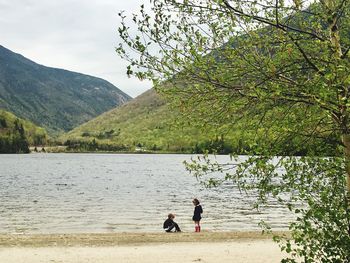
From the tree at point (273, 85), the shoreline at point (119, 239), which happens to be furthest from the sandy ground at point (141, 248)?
the tree at point (273, 85)

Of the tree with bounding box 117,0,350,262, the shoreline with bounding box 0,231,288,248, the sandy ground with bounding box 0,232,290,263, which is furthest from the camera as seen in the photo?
the shoreline with bounding box 0,231,288,248

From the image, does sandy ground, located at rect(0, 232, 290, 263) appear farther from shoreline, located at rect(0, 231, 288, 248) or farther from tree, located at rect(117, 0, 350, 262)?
tree, located at rect(117, 0, 350, 262)

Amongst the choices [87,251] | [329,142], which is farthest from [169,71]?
[87,251]

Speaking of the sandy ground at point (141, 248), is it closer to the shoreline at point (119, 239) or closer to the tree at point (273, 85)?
the shoreline at point (119, 239)

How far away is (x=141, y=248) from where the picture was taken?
26609 millimetres

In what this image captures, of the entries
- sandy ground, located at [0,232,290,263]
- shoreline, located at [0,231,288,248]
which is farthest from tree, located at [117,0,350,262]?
shoreline, located at [0,231,288,248]

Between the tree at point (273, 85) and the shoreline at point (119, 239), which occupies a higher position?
the tree at point (273, 85)

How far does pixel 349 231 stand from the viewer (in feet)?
33.1

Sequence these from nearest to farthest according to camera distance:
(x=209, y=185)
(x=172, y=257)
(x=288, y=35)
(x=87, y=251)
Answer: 1. (x=288, y=35)
2. (x=209, y=185)
3. (x=172, y=257)
4. (x=87, y=251)

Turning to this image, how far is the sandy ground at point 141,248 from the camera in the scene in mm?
23047

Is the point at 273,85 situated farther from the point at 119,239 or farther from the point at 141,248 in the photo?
the point at 119,239

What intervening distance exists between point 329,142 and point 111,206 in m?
51.0

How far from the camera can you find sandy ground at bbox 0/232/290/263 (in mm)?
23047

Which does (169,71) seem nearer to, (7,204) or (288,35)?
(288,35)
